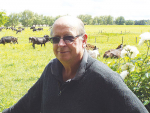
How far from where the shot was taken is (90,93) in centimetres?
130

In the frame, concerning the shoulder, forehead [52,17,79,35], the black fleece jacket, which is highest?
forehead [52,17,79,35]

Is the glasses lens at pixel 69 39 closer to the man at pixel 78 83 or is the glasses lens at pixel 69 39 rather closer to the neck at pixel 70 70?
the man at pixel 78 83

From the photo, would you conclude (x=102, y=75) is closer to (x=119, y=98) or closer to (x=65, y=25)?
(x=119, y=98)

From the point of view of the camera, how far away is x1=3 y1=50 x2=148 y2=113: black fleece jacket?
118cm

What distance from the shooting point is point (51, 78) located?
5.30 ft

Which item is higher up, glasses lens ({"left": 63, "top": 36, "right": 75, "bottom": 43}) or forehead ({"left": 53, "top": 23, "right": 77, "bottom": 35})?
forehead ({"left": 53, "top": 23, "right": 77, "bottom": 35})

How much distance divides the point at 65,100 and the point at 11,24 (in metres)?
103

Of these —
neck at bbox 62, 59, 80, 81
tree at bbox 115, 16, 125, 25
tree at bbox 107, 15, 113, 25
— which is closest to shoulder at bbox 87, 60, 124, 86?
neck at bbox 62, 59, 80, 81

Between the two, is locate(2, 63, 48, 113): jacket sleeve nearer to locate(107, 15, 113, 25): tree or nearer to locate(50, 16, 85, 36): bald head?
locate(50, 16, 85, 36): bald head

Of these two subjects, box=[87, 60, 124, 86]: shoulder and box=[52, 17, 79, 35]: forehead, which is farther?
box=[52, 17, 79, 35]: forehead

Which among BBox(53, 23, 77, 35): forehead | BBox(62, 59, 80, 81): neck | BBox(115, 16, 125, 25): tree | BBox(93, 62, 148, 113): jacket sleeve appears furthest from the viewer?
BBox(115, 16, 125, 25): tree

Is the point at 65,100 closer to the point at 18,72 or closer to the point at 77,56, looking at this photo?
the point at 77,56

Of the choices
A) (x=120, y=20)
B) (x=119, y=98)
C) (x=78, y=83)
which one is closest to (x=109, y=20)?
(x=120, y=20)

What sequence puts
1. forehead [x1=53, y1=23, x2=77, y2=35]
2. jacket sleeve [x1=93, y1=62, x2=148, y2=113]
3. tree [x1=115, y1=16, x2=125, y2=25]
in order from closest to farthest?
1. jacket sleeve [x1=93, y1=62, x2=148, y2=113]
2. forehead [x1=53, y1=23, x2=77, y2=35]
3. tree [x1=115, y1=16, x2=125, y2=25]
